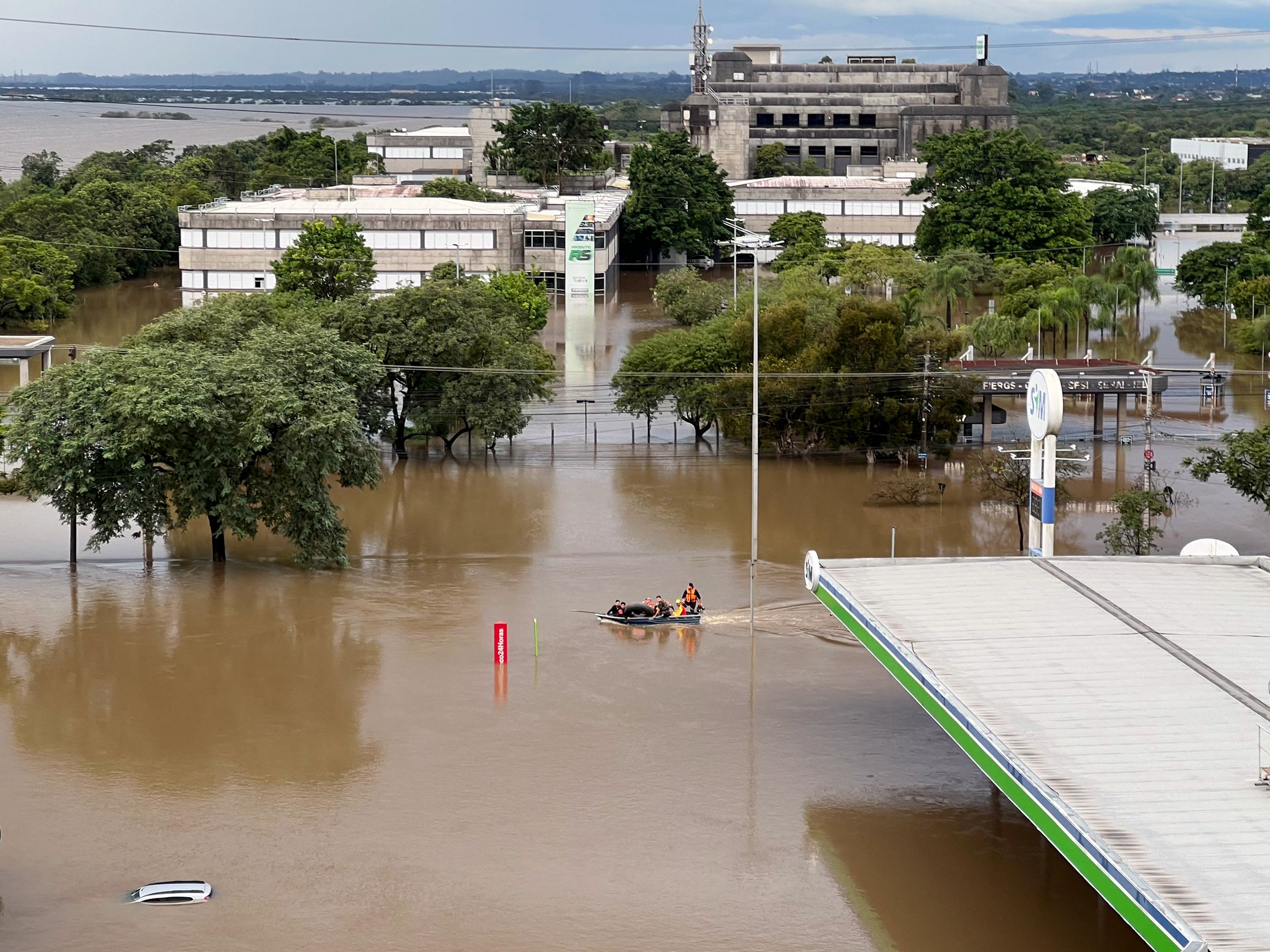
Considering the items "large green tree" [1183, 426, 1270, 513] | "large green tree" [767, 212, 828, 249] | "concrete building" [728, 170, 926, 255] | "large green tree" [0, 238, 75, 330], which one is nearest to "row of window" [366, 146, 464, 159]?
"concrete building" [728, 170, 926, 255]

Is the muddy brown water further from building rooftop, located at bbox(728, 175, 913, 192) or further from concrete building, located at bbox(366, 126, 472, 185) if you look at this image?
concrete building, located at bbox(366, 126, 472, 185)

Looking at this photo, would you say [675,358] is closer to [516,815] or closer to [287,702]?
[287,702]

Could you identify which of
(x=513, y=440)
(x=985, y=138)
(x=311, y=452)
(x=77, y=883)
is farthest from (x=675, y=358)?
(x=985, y=138)

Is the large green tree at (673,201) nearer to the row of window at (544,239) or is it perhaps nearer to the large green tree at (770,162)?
the row of window at (544,239)

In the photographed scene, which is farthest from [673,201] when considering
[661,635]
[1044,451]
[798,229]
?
[1044,451]

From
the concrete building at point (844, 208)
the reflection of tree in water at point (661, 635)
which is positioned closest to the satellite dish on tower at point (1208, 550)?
the reflection of tree in water at point (661, 635)

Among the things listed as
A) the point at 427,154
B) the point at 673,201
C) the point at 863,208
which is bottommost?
the point at 863,208

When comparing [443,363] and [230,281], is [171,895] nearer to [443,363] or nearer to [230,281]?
[443,363]
